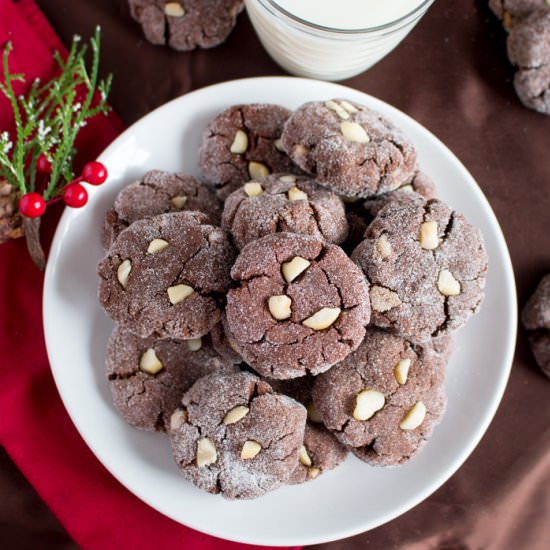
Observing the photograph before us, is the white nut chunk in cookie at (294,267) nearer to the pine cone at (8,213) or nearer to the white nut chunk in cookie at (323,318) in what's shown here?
the white nut chunk in cookie at (323,318)

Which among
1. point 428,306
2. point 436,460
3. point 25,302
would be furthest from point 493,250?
point 25,302

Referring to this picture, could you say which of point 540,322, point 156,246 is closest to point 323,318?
point 156,246

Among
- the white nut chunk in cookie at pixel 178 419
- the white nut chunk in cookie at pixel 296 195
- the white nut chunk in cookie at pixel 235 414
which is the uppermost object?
the white nut chunk in cookie at pixel 296 195

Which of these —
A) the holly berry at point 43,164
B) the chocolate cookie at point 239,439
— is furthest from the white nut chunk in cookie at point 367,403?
the holly berry at point 43,164

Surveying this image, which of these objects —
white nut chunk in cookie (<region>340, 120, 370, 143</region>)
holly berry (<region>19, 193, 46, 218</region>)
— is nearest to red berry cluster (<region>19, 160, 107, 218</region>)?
holly berry (<region>19, 193, 46, 218</region>)

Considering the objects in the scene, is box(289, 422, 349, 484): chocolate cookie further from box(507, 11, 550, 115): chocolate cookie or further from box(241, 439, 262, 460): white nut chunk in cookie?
box(507, 11, 550, 115): chocolate cookie

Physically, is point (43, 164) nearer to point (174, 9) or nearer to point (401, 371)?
point (174, 9)
